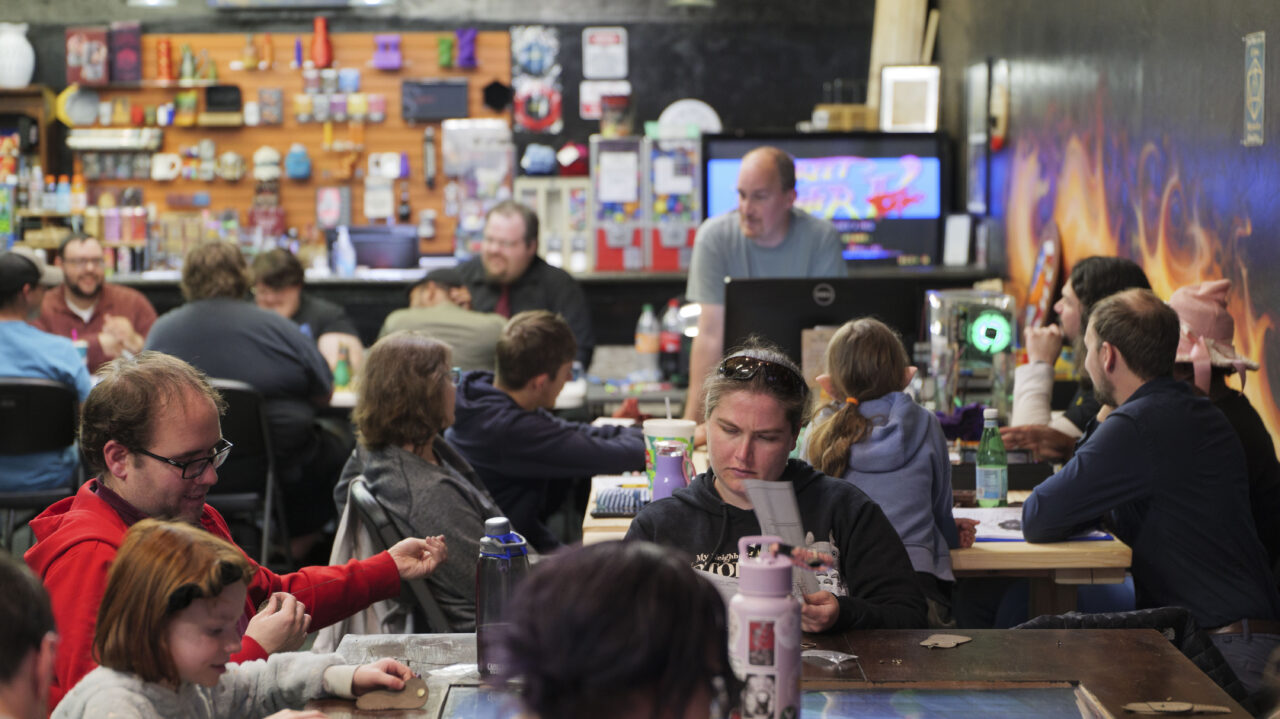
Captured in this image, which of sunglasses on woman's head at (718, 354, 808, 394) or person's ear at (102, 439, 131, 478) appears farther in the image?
sunglasses on woman's head at (718, 354, 808, 394)

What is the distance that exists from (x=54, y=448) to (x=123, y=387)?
120 inches

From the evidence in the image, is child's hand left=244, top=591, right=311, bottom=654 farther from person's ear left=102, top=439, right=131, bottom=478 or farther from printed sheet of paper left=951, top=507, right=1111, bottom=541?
printed sheet of paper left=951, top=507, right=1111, bottom=541

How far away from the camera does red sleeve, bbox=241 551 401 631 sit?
2.29 m

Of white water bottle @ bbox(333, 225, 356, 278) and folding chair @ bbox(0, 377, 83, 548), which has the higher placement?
white water bottle @ bbox(333, 225, 356, 278)

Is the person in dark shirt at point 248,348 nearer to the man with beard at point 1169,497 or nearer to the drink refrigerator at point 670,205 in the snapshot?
the drink refrigerator at point 670,205

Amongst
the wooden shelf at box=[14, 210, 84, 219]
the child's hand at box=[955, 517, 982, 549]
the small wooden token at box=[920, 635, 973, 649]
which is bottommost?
the child's hand at box=[955, 517, 982, 549]

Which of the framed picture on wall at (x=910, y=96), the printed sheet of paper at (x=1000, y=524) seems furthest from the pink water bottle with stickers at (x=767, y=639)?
the framed picture on wall at (x=910, y=96)

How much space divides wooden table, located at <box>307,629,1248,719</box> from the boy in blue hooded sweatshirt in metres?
0.76

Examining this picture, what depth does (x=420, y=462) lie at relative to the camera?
121 inches

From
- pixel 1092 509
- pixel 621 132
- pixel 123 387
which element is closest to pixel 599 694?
pixel 123 387

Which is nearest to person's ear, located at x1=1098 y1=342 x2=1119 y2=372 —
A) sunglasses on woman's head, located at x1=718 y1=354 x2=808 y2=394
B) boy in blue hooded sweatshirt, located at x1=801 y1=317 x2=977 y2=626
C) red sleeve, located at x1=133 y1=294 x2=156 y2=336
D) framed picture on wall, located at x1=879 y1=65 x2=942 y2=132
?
boy in blue hooded sweatshirt, located at x1=801 y1=317 x2=977 y2=626

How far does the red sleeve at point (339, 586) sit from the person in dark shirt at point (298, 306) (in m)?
3.39

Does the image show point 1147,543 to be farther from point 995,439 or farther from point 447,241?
point 447,241

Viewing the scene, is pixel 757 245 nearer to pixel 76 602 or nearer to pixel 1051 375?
pixel 1051 375
